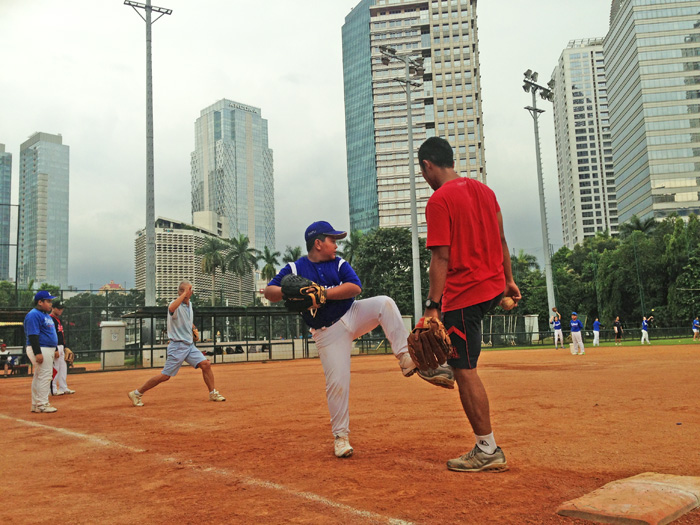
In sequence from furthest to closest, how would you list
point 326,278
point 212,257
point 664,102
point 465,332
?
1. point 664,102
2. point 212,257
3. point 326,278
4. point 465,332

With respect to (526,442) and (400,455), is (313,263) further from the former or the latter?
(526,442)

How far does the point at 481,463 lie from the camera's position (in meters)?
3.74

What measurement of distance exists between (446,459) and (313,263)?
201 centimetres

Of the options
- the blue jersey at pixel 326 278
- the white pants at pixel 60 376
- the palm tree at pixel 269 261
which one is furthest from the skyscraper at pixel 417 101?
the blue jersey at pixel 326 278

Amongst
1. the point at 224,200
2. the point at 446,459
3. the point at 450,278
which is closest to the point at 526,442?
the point at 446,459

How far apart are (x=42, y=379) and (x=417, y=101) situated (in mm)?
111526

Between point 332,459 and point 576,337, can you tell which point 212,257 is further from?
point 332,459

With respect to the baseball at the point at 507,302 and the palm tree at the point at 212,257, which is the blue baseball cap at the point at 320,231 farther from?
the palm tree at the point at 212,257

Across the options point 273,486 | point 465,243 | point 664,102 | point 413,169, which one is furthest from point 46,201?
point 465,243

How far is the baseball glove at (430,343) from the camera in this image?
3775 mm

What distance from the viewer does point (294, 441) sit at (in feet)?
17.3

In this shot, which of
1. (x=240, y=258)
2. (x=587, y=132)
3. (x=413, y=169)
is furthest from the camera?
(x=587, y=132)

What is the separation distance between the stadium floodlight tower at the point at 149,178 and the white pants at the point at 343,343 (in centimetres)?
2440

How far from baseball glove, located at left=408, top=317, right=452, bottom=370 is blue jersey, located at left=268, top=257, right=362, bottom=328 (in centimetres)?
99
